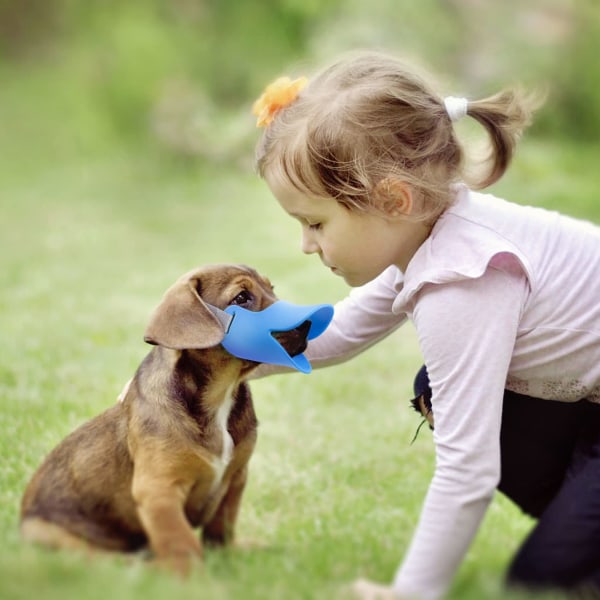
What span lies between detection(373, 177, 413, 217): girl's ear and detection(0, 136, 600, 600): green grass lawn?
99cm

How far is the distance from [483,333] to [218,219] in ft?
23.2

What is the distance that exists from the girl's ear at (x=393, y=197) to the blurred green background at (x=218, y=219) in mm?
614

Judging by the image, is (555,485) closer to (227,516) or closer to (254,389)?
(227,516)

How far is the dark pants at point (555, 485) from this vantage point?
2.59m

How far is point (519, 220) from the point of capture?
278 cm

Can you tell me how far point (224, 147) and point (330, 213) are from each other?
8.66m

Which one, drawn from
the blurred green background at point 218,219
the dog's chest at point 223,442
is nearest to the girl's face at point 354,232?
the dog's chest at point 223,442

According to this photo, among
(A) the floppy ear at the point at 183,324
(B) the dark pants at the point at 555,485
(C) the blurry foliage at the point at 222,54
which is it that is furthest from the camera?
(C) the blurry foliage at the point at 222,54

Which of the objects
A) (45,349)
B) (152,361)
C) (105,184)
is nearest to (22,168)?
(105,184)

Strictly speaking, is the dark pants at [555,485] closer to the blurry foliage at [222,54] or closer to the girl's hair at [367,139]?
the girl's hair at [367,139]

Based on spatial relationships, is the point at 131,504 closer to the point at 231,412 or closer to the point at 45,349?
the point at 231,412

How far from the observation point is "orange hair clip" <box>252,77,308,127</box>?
9.36 feet

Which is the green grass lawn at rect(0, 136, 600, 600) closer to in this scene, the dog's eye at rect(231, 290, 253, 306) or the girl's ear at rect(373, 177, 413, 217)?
the dog's eye at rect(231, 290, 253, 306)

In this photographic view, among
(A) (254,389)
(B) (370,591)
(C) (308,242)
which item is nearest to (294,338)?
(C) (308,242)
